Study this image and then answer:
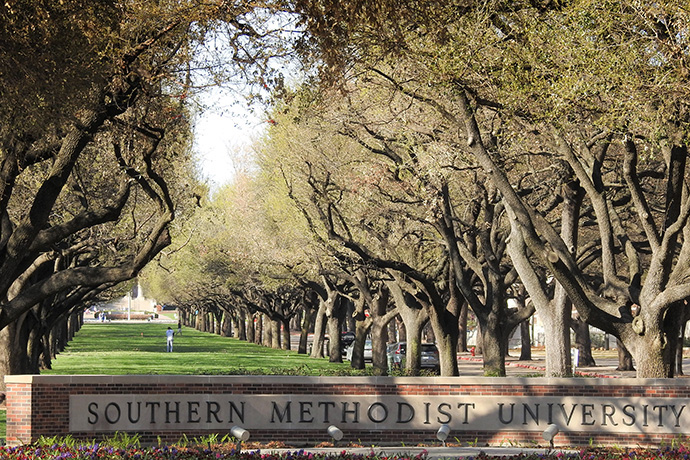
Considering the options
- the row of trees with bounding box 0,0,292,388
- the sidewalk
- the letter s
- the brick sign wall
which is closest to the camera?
the row of trees with bounding box 0,0,292,388

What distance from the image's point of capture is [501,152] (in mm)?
20484

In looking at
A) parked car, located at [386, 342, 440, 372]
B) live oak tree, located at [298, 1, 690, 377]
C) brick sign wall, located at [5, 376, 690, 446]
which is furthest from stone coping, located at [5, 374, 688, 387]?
parked car, located at [386, 342, 440, 372]

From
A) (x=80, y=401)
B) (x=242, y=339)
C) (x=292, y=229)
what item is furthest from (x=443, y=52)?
(x=242, y=339)

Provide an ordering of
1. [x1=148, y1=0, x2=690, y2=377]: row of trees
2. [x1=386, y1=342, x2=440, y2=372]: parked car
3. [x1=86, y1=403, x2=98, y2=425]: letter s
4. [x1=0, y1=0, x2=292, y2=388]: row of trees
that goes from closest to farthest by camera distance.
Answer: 1. [x1=0, y1=0, x2=292, y2=388]: row of trees
2. [x1=148, y1=0, x2=690, y2=377]: row of trees
3. [x1=86, y1=403, x2=98, y2=425]: letter s
4. [x1=386, y1=342, x2=440, y2=372]: parked car

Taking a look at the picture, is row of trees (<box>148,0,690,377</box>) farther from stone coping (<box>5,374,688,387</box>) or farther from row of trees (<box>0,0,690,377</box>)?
stone coping (<box>5,374,688,387</box>)

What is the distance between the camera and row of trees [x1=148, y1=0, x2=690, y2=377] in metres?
14.0

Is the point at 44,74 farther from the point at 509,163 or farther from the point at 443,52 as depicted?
the point at 509,163

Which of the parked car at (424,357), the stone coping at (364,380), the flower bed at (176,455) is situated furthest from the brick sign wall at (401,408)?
the parked car at (424,357)

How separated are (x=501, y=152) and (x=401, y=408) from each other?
22.0ft

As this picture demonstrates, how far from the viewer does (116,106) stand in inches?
603

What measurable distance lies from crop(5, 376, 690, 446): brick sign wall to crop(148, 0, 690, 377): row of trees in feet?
5.59

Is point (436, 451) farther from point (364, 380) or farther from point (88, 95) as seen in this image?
point (88, 95)

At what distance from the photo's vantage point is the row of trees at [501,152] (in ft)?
45.8

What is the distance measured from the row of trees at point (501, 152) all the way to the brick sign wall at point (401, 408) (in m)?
1.70
